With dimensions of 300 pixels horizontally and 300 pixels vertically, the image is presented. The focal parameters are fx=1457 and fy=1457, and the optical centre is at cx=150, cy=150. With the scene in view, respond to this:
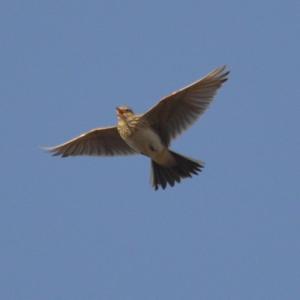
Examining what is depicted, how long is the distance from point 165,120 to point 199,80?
1055mm

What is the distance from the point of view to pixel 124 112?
22.8 m

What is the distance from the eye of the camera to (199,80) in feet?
73.0

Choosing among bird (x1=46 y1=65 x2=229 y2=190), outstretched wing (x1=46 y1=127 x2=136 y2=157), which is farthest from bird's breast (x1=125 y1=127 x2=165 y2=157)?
outstretched wing (x1=46 y1=127 x2=136 y2=157)

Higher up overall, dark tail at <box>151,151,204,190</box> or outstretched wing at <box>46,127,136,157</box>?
outstretched wing at <box>46,127,136,157</box>

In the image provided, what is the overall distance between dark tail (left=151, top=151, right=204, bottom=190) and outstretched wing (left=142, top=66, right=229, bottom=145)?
0.40 meters

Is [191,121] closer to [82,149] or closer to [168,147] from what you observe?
[168,147]

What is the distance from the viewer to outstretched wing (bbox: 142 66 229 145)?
22344 millimetres

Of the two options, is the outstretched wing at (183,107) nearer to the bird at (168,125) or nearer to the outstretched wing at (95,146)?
the bird at (168,125)

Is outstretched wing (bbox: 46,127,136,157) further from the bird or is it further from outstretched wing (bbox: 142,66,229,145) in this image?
outstretched wing (bbox: 142,66,229,145)

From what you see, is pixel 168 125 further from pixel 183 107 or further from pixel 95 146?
pixel 95 146

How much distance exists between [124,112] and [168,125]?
75cm

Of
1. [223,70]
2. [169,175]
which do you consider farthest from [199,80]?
[169,175]

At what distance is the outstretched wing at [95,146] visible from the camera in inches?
942

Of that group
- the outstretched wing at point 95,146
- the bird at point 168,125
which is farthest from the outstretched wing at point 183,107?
the outstretched wing at point 95,146
